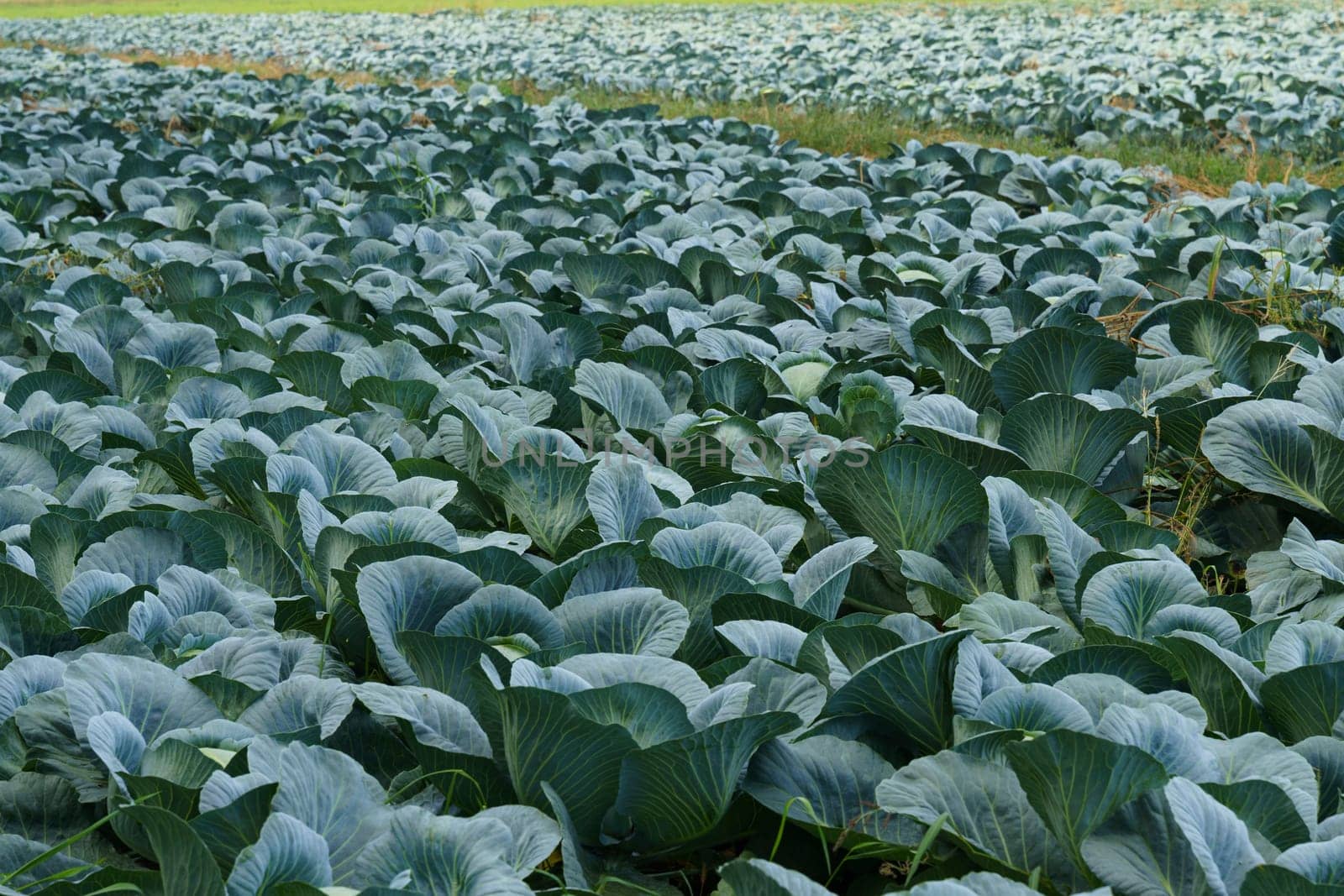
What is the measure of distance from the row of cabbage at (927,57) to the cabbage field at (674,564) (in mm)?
5161

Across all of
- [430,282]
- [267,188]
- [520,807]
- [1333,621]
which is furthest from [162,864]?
[267,188]

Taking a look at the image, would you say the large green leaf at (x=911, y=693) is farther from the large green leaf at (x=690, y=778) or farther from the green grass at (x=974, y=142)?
the green grass at (x=974, y=142)

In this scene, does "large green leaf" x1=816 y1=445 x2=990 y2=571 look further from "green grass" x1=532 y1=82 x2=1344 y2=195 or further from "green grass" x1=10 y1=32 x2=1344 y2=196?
"green grass" x1=532 y1=82 x2=1344 y2=195

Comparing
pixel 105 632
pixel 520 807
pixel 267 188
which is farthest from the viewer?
pixel 267 188

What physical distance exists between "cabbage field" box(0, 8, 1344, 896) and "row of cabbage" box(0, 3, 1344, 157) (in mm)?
5161

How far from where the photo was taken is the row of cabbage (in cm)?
927

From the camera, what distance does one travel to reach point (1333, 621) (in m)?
1.81

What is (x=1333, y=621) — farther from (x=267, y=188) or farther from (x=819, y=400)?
(x=267, y=188)

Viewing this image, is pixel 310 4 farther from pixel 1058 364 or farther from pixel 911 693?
pixel 911 693

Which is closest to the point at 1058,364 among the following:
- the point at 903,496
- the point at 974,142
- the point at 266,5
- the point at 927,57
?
the point at 903,496

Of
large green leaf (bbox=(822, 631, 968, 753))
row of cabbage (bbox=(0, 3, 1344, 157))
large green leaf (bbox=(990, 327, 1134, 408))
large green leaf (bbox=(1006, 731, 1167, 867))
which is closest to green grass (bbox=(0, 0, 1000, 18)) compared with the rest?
row of cabbage (bbox=(0, 3, 1344, 157))

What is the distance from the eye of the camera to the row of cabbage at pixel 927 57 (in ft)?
30.4

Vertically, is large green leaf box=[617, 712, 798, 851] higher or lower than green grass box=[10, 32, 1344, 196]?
higher

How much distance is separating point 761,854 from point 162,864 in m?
0.69
